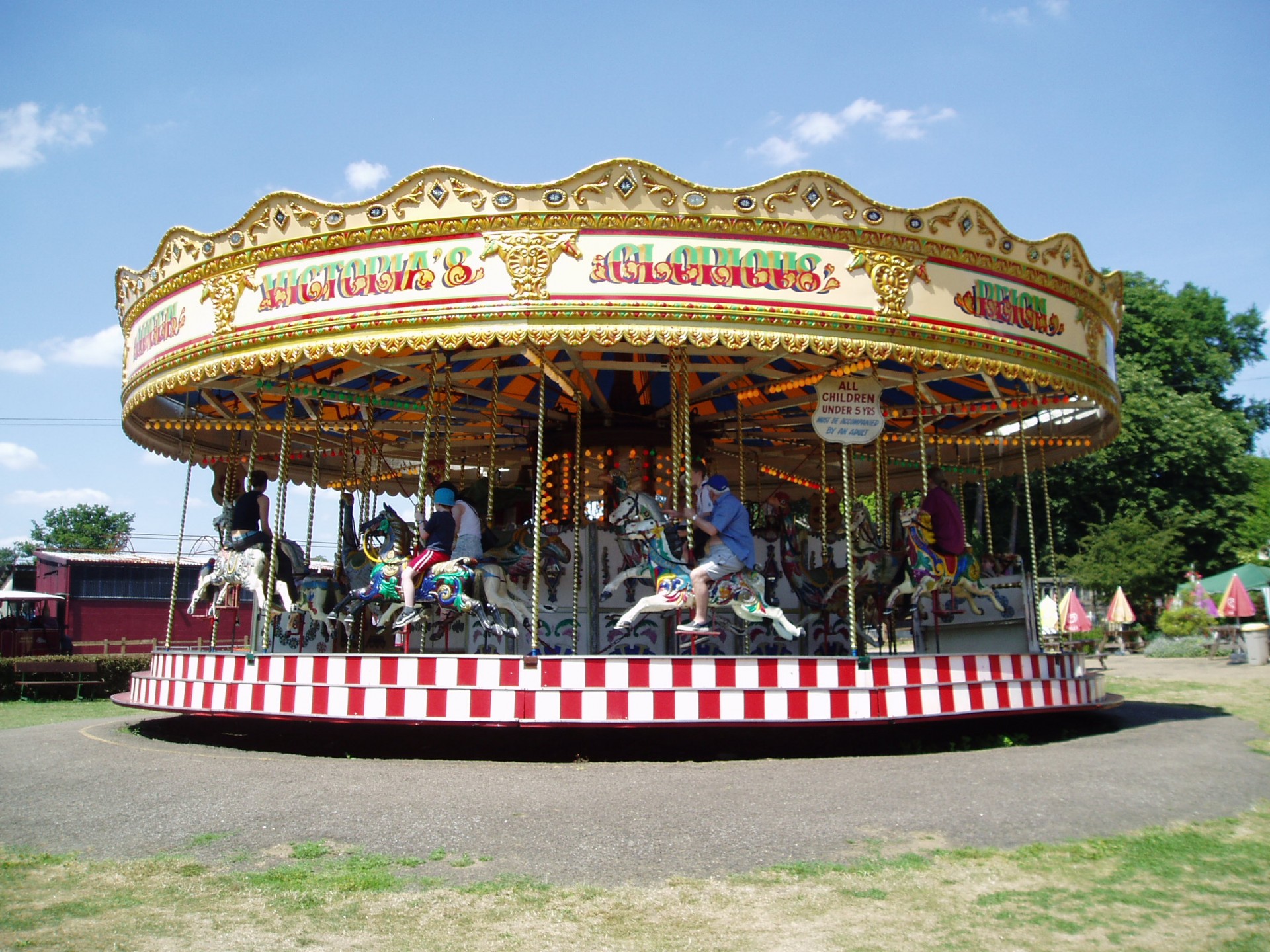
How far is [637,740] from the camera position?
1005cm

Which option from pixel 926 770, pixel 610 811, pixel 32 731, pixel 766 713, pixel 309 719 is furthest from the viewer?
pixel 32 731

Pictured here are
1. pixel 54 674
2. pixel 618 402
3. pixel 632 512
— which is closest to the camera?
pixel 632 512

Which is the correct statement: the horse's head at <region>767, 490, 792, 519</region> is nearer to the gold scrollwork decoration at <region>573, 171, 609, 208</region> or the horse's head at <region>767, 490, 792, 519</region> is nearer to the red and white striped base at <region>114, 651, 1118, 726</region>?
the red and white striped base at <region>114, 651, 1118, 726</region>

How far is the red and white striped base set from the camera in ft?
29.7

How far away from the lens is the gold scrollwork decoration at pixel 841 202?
10.2m

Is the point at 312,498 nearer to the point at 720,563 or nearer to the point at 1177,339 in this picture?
the point at 720,563

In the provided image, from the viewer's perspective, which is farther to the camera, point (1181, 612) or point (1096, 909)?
point (1181, 612)

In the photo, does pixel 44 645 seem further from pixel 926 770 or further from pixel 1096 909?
pixel 1096 909

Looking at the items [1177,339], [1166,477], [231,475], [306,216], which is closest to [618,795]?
[306,216]

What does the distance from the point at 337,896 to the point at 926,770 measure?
4.84 m

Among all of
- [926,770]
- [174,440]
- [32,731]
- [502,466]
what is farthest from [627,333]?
[502,466]

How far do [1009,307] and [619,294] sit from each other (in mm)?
4550

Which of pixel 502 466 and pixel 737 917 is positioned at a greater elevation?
pixel 502 466

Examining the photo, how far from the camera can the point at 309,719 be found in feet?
31.8
